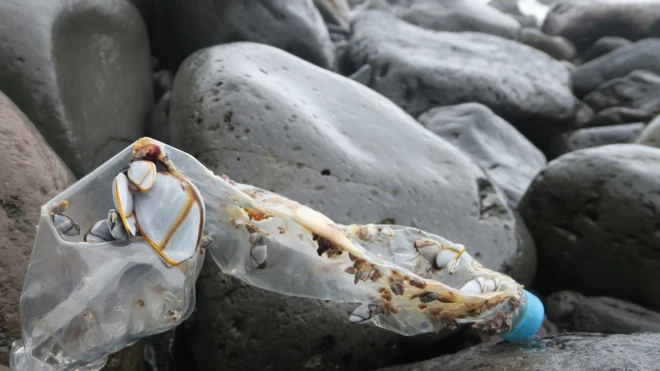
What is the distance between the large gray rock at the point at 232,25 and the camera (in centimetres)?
493

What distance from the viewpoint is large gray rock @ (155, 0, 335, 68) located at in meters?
4.93

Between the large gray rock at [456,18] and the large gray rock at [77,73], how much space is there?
7414 mm

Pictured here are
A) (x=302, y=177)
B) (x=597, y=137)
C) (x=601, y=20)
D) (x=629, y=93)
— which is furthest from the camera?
(x=601, y=20)

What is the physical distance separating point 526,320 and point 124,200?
5.33 feet

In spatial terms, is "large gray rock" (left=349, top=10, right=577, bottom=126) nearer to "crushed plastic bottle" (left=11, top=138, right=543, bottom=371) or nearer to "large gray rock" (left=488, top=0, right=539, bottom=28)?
"crushed plastic bottle" (left=11, top=138, right=543, bottom=371)

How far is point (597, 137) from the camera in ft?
21.3

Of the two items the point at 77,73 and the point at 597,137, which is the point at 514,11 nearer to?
the point at 597,137

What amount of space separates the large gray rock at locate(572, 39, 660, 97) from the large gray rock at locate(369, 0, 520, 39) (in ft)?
7.78

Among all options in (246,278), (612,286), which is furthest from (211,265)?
(612,286)

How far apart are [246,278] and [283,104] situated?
132 cm

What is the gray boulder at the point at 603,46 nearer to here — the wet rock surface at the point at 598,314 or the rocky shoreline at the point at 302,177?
the rocky shoreline at the point at 302,177

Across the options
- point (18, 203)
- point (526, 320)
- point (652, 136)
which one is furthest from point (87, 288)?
point (652, 136)

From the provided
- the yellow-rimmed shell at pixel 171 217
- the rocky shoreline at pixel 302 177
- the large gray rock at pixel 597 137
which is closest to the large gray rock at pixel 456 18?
the large gray rock at pixel 597 137

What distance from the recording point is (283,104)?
10.3 feet
